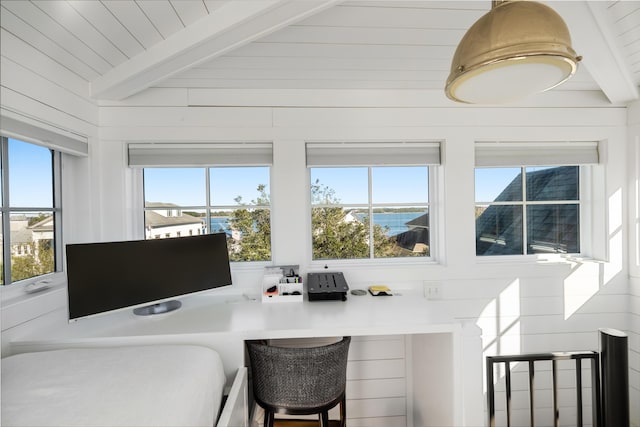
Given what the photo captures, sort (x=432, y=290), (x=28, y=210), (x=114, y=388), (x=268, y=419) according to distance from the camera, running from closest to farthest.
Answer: (x=114, y=388), (x=268, y=419), (x=28, y=210), (x=432, y=290)

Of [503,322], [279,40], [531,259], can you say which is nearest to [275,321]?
[279,40]

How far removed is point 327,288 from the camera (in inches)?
67.7

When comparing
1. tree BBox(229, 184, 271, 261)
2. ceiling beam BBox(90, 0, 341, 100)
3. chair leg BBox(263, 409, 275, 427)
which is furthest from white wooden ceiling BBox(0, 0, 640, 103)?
chair leg BBox(263, 409, 275, 427)

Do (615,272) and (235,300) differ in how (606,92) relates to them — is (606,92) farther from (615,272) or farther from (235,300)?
(235,300)

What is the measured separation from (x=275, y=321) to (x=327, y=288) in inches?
15.7

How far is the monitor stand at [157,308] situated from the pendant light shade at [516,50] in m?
1.64

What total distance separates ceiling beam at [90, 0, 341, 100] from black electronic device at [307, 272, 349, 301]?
1.35m

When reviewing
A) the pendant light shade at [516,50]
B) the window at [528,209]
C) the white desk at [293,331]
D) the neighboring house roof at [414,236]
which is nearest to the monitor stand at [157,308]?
the white desk at [293,331]

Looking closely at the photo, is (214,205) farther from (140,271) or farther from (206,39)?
(206,39)

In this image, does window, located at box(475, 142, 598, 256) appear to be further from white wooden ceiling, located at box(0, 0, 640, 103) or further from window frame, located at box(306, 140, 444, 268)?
white wooden ceiling, located at box(0, 0, 640, 103)

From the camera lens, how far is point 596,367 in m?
1.47

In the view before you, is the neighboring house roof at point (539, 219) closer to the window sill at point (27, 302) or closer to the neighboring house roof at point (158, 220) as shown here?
the neighboring house roof at point (158, 220)

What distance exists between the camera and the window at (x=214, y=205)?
6.64 feet

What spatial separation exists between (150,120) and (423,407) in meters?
2.40
